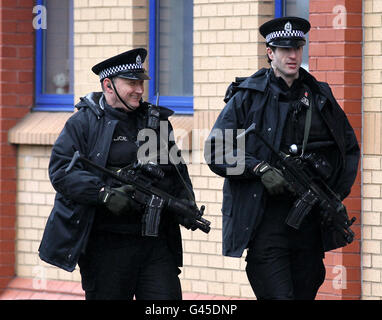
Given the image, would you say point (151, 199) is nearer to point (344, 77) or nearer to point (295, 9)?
point (344, 77)

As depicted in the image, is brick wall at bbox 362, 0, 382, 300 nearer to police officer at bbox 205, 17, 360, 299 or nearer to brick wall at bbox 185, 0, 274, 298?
brick wall at bbox 185, 0, 274, 298

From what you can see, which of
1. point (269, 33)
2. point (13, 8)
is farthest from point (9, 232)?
point (269, 33)

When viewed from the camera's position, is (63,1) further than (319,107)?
Yes

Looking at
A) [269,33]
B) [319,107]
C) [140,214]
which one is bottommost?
[140,214]

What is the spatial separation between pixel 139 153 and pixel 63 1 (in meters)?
4.32

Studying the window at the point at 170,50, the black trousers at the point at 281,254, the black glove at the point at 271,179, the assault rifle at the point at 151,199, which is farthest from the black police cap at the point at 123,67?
the window at the point at 170,50

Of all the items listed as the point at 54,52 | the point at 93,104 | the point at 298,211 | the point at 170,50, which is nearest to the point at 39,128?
the point at 54,52

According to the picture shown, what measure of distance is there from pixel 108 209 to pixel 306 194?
3.76 feet

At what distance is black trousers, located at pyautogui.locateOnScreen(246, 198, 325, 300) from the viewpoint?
6.63 metres

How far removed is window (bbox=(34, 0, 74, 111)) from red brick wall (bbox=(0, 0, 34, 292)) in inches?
4.7

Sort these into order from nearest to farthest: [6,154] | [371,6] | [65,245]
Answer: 1. [65,245]
2. [371,6]
3. [6,154]

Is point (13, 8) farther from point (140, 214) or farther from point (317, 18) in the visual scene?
point (140, 214)

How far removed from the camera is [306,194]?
6.59 m

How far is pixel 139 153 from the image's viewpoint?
662 cm
